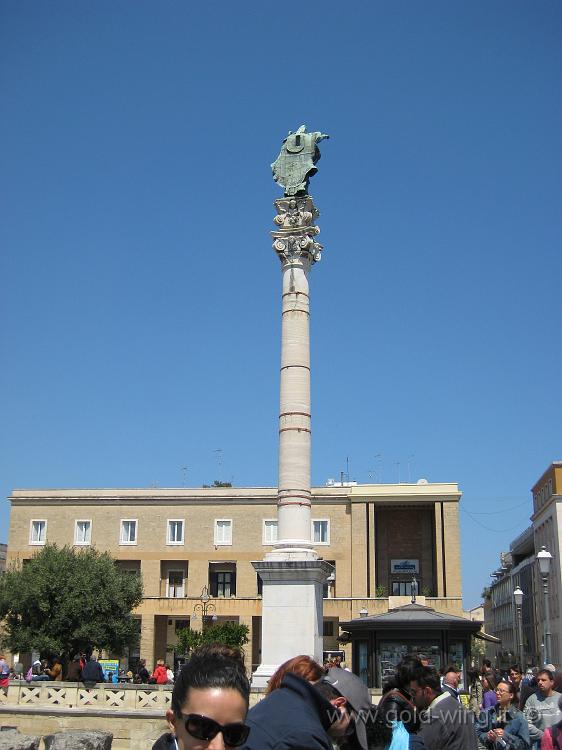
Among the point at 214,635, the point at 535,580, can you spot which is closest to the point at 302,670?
the point at 214,635

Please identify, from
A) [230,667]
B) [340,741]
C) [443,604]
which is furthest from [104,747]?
[443,604]

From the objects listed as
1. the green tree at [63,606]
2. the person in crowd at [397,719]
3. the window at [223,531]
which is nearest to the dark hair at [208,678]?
the person in crowd at [397,719]

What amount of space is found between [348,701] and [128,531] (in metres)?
53.4

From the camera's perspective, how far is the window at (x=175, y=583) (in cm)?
5472

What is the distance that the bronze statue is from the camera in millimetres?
29391

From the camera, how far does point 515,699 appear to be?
11117 mm

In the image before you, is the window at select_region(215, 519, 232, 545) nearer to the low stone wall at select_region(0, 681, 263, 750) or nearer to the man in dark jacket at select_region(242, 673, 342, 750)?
the low stone wall at select_region(0, 681, 263, 750)

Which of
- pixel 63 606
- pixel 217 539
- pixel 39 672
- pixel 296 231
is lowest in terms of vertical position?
pixel 39 672

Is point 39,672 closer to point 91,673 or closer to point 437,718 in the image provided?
point 91,673

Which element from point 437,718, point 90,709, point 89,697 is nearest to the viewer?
point 437,718

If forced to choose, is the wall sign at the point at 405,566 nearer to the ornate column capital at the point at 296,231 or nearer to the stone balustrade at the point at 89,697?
the ornate column capital at the point at 296,231

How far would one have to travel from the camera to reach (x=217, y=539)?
55.3m

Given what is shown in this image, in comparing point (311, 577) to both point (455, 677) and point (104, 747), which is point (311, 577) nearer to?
point (104, 747)

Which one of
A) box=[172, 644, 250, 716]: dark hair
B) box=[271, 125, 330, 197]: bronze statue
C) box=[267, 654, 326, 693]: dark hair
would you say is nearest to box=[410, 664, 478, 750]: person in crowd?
box=[267, 654, 326, 693]: dark hair
